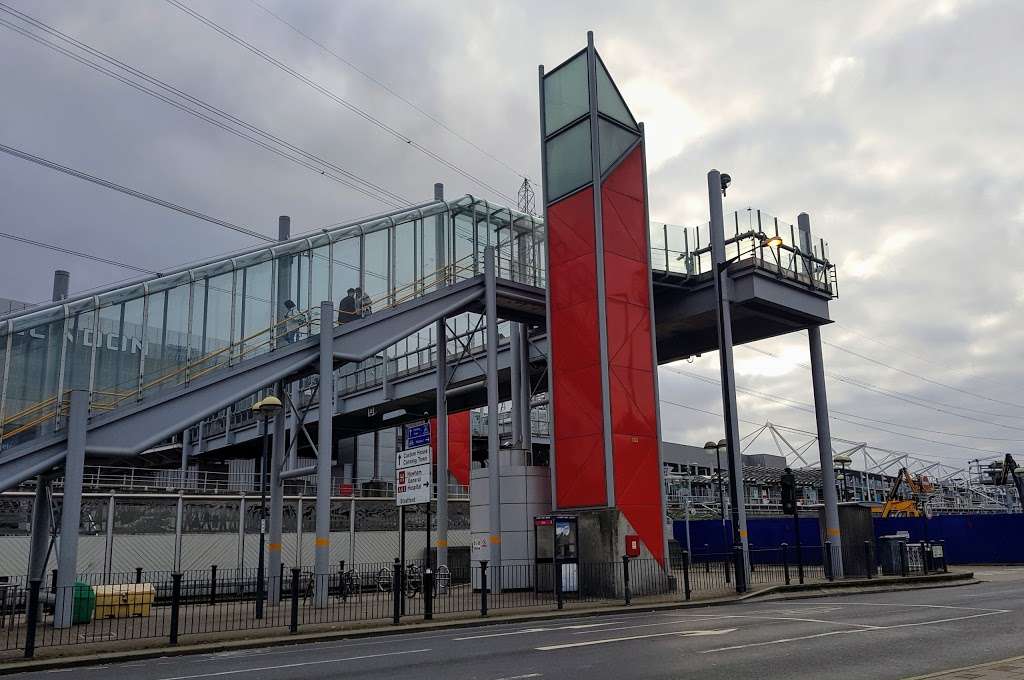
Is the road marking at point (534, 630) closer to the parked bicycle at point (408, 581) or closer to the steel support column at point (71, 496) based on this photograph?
the parked bicycle at point (408, 581)

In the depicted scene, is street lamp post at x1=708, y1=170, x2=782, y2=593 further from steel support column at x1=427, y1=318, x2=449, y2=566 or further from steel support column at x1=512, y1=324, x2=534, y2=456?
steel support column at x1=427, y1=318, x2=449, y2=566

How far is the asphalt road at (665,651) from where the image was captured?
11086 millimetres

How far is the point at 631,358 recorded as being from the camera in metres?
29.1

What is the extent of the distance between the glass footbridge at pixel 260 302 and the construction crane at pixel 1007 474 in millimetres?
44443

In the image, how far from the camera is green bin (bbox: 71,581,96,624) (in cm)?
2075

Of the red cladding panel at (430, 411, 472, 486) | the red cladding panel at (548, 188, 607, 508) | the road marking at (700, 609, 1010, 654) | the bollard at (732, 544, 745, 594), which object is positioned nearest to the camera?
the road marking at (700, 609, 1010, 654)

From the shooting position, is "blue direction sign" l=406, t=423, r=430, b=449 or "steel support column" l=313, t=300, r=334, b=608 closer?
"blue direction sign" l=406, t=423, r=430, b=449

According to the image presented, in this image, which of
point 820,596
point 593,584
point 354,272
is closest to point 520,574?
point 593,584

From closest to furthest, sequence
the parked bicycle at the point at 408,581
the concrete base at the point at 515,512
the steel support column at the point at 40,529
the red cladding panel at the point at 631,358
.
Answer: the steel support column at the point at 40,529, the red cladding panel at the point at 631,358, the parked bicycle at the point at 408,581, the concrete base at the point at 515,512

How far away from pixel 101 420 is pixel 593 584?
15.4m

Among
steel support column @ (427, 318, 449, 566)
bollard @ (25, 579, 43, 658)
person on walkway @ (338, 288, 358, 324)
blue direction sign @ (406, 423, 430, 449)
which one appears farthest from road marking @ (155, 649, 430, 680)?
person on walkway @ (338, 288, 358, 324)

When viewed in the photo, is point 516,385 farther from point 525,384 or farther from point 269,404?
point 269,404

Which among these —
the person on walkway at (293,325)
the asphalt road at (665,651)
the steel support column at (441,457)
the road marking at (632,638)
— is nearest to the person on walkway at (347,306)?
the person on walkway at (293,325)

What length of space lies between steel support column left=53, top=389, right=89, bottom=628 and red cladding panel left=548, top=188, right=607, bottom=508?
1528cm
